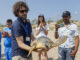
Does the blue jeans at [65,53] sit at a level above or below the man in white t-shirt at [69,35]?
below

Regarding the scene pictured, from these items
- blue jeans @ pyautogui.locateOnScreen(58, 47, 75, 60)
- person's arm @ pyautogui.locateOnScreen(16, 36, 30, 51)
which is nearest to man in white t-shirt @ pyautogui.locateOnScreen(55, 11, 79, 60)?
blue jeans @ pyautogui.locateOnScreen(58, 47, 75, 60)

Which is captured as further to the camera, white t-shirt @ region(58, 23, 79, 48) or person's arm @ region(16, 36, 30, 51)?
white t-shirt @ region(58, 23, 79, 48)

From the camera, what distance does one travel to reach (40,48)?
111 inches

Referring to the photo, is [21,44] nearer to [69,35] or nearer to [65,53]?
[69,35]

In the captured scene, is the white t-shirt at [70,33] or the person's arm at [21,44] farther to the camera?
the white t-shirt at [70,33]

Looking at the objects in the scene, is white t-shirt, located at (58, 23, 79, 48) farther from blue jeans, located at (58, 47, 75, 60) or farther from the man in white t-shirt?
blue jeans, located at (58, 47, 75, 60)

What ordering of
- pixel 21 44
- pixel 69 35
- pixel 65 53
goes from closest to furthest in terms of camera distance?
pixel 21 44, pixel 69 35, pixel 65 53

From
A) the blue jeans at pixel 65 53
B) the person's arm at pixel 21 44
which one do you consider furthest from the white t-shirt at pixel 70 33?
the person's arm at pixel 21 44

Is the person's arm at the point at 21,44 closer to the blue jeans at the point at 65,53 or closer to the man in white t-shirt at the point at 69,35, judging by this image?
the man in white t-shirt at the point at 69,35

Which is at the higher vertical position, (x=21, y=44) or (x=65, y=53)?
(x=21, y=44)

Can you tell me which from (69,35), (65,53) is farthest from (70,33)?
(65,53)

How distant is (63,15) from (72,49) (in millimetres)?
861

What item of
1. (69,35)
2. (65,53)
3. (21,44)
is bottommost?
(65,53)

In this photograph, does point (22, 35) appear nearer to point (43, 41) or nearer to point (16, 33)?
point (16, 33)
